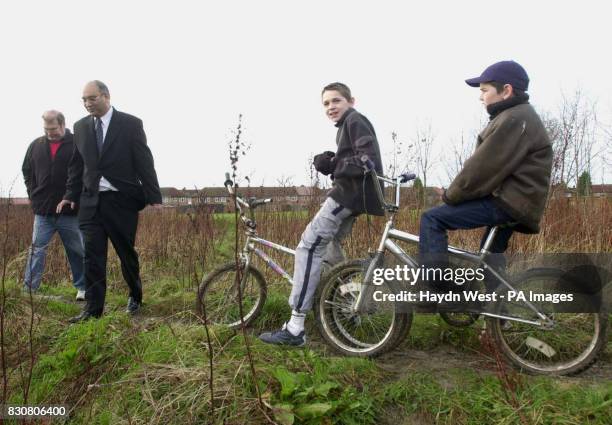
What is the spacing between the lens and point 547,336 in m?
3.09

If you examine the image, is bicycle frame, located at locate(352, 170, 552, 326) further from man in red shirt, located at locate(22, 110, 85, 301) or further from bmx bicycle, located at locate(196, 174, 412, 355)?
man in red shirt, located at locate(22, 110, 85, 301)

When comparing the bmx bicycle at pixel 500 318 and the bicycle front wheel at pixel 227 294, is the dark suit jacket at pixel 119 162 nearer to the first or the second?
the bicycle front wheel at pixel 227 294

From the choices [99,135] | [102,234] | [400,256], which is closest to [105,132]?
[99,135]

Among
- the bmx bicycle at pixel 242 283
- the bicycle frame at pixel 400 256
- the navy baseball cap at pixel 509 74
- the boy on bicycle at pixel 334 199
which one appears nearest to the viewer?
the navy baseball cap at pixel 509 74

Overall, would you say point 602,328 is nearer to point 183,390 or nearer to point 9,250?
point 183,390

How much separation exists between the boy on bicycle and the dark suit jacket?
1.78 metres

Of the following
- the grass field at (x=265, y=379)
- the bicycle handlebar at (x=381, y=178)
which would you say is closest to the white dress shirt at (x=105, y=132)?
the grass field at (x=265, y=379)

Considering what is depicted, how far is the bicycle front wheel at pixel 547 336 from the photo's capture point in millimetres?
2883

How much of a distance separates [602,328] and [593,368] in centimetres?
47

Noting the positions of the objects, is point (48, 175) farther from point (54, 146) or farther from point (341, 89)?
point (341, 89)

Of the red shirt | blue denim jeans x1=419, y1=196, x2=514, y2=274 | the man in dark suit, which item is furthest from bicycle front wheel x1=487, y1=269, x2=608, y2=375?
the red shirt

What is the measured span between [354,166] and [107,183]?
236 centimetres

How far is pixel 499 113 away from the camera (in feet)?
9.45

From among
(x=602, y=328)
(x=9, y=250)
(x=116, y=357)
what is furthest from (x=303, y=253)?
(x=9, y=250)
